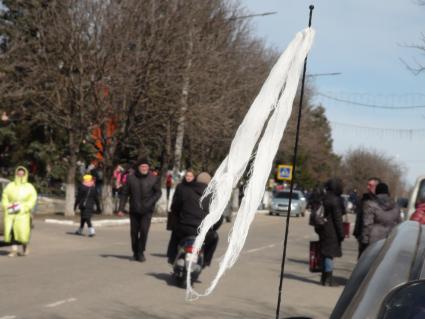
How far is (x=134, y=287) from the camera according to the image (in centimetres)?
1280

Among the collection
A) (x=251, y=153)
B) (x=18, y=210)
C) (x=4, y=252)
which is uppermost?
(x=251, y=153)

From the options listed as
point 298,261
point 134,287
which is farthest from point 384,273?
point 298,261

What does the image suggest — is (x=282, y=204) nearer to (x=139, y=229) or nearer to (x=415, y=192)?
(x=415, y=192)

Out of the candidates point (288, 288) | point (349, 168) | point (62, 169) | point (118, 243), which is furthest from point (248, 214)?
point (349, 168)

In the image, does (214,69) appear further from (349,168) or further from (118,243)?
(349,168)

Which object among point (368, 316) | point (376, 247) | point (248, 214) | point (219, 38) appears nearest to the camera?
point (368, 316)

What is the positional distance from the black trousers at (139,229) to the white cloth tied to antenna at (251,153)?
41.7ft

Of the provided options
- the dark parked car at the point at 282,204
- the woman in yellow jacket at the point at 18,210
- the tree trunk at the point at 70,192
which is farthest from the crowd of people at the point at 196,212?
the dark parked car at the point at 282,204

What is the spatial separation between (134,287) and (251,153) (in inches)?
362

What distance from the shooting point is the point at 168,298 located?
11.8 meters

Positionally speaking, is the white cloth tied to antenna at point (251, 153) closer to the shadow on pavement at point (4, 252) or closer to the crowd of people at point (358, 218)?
the crowd of people at point (358, 218)

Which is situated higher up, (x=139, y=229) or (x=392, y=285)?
(x=392, y=285)

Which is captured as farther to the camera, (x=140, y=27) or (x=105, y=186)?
(x=105, y=186)

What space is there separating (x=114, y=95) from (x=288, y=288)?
19.5 m
